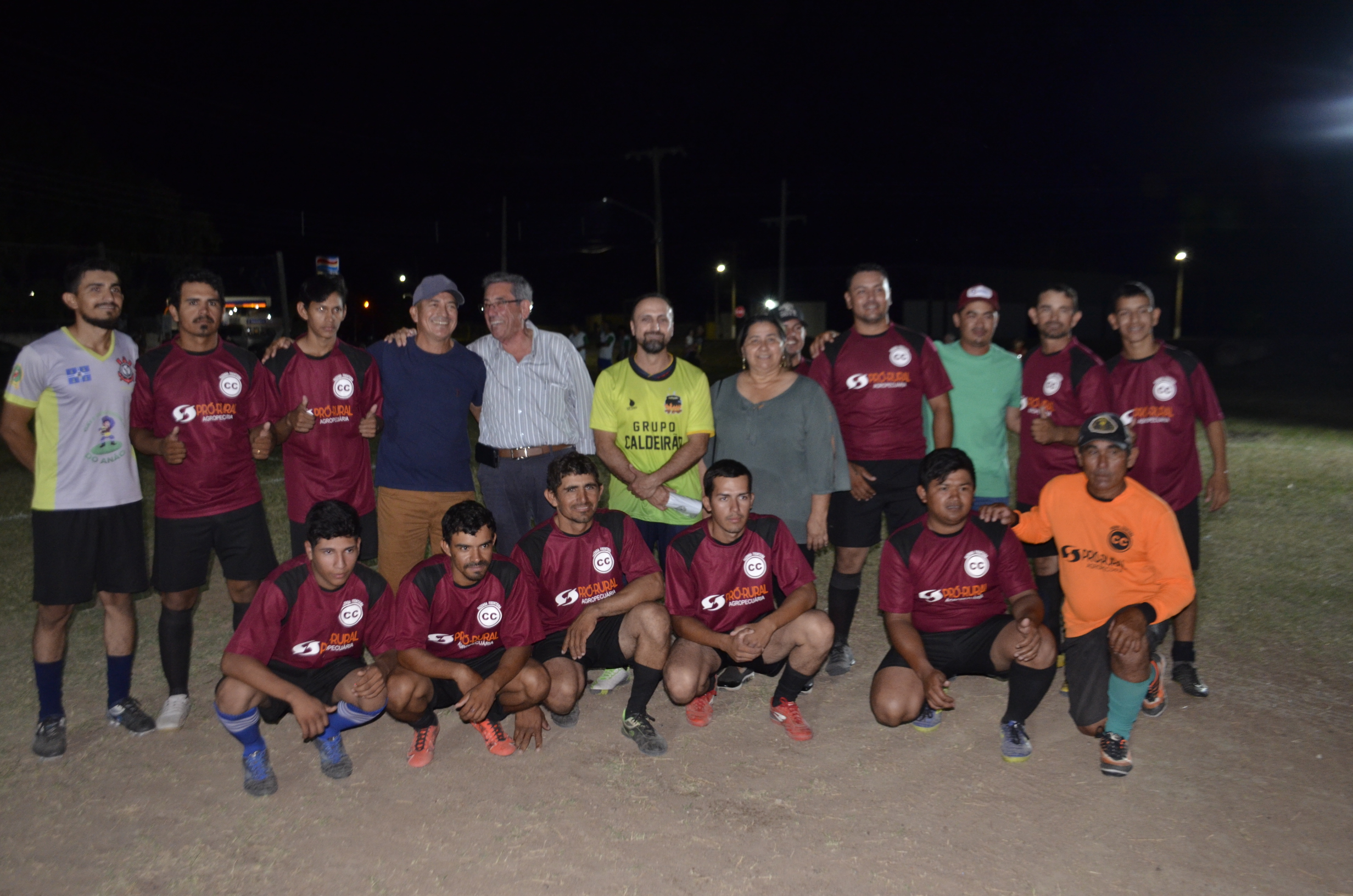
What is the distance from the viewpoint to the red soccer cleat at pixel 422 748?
4.16 m

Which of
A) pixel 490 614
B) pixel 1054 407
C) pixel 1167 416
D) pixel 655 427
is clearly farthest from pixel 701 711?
pixel 1167 416


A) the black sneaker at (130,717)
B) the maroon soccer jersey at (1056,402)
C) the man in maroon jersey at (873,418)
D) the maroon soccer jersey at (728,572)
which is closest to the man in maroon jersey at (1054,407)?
the maroon soccer jersey at (1056,402)

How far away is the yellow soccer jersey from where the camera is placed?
507cm

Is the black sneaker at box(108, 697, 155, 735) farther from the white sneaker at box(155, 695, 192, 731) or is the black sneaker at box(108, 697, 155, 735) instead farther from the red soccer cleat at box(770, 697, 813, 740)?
the red soccer cleat at box(770, 697, 813, 740)

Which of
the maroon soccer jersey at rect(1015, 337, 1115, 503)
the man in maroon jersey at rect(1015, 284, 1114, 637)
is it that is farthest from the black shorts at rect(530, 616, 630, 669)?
the maroon soccer jersey at rect(1015, 337, 1115, 503)

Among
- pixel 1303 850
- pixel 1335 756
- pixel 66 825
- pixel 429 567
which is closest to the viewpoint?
pixel 1303 850

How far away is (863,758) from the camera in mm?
4180

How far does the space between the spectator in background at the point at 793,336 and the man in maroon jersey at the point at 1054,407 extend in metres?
1.39

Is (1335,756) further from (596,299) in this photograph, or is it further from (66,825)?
(596,299)

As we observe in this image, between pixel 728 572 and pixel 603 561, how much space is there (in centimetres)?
64

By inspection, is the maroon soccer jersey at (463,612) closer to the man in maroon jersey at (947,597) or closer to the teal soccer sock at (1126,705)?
the man in maroon jersey at (947,597)

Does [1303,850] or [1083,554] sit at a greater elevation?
[1083,554]

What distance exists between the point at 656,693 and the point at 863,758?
4.20 feet

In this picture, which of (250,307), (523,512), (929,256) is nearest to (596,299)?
(929,256)
